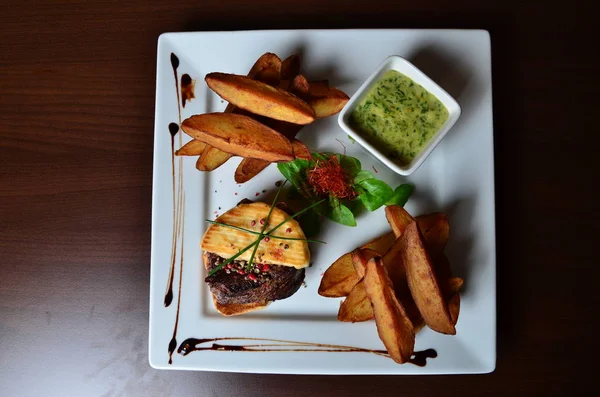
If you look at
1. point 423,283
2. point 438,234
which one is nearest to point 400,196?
point 438,234

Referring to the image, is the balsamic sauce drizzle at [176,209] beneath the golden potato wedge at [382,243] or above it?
beneath

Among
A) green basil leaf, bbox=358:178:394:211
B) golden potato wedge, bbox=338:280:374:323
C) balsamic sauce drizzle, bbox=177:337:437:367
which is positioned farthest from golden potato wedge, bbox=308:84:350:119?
balsamic sauce drizzle, bbox=177:337:437:367

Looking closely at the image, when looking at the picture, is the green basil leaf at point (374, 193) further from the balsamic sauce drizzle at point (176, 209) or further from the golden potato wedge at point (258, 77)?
the balsamic sauce drizzle at point (176, 209)

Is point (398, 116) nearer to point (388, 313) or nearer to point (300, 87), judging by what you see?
point (300, 87)

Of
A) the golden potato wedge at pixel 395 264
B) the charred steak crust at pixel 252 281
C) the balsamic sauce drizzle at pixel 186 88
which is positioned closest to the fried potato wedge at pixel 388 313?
the golden potato wedge at pixel 395 264


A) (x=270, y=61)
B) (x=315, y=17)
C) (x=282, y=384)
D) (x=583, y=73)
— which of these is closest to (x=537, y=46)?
(x=583, y=73)

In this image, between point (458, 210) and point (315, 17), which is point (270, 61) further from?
point (458, 210)

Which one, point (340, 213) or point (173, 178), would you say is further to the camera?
point (173, 178)
